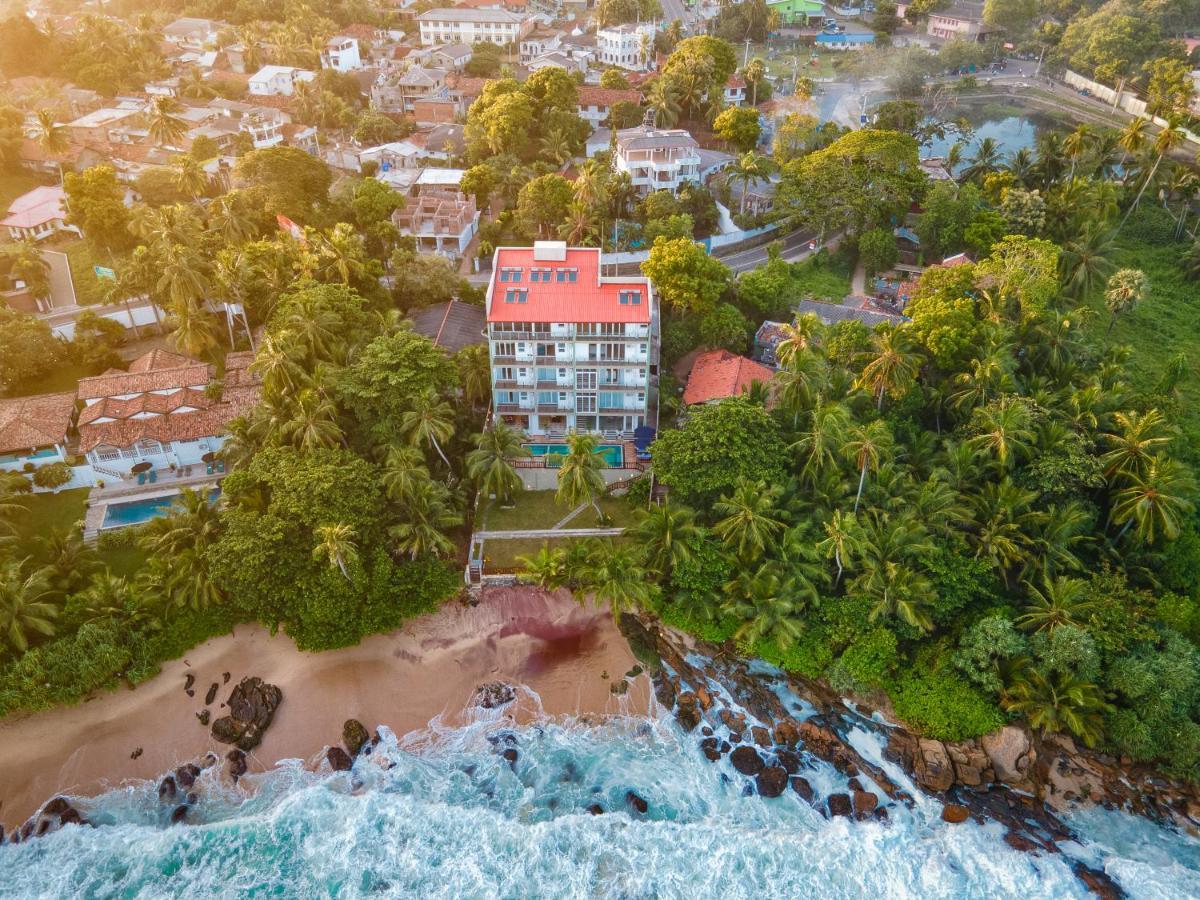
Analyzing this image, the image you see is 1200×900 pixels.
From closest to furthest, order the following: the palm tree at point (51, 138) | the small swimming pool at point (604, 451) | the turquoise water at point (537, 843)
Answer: the turquoise water at point (537, 843), the small swimming pool at point (604, 451), the palm tree at point (51, 138)

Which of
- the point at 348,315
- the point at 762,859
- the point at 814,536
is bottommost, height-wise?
the point at 762,859

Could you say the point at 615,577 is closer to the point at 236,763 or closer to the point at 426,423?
the point at 426,423

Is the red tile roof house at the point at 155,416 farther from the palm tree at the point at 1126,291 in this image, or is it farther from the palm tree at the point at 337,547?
the palm tree at the point at 1126,291

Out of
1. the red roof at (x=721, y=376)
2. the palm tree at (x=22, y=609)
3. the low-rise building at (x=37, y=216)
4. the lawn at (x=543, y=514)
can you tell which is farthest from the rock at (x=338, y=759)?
the low-rise building at (x=37, y=216)

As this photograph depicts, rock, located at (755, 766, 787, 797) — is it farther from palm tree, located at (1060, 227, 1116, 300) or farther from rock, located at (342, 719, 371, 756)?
palm tree, located at (1060, 227, 1116, 300)

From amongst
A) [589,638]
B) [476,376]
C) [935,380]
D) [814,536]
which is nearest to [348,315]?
[476,376]

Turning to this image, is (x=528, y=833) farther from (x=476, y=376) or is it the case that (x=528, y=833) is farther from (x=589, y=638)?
(x=476, y=376)
